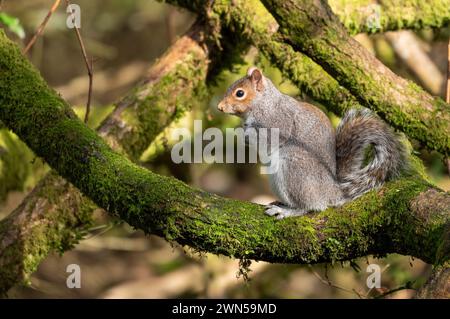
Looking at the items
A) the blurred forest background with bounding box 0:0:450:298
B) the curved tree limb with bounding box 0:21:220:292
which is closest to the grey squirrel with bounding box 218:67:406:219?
the blurred forest background with bounding box 0:0:450:298

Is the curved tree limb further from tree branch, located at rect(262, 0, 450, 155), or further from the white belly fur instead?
tree branch, located at rect(262, 0, 450, 155)

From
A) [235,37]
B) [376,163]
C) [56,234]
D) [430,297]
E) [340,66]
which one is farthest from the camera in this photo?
[235,37]

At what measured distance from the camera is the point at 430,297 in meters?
1.92

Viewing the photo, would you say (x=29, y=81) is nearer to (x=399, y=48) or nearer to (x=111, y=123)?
(x=111, y=123)

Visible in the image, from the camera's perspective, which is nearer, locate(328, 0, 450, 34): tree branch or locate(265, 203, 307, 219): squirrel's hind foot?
locate(265, 203, 307, 219): squirrel's hind foot

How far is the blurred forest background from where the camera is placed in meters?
4.66

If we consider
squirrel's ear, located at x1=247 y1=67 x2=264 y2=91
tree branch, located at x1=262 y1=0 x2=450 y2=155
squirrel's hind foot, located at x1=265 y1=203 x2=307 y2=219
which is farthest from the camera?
squirrel's ear, located at x1=247 y1=67 x2=264 y2=91

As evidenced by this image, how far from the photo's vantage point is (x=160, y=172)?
5.21 metres

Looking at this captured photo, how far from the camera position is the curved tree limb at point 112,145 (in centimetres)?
357

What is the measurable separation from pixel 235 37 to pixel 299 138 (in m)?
1.18

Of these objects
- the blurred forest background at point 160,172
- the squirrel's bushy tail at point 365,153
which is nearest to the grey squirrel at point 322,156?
the squirrel's bushy tail at point 365,153
